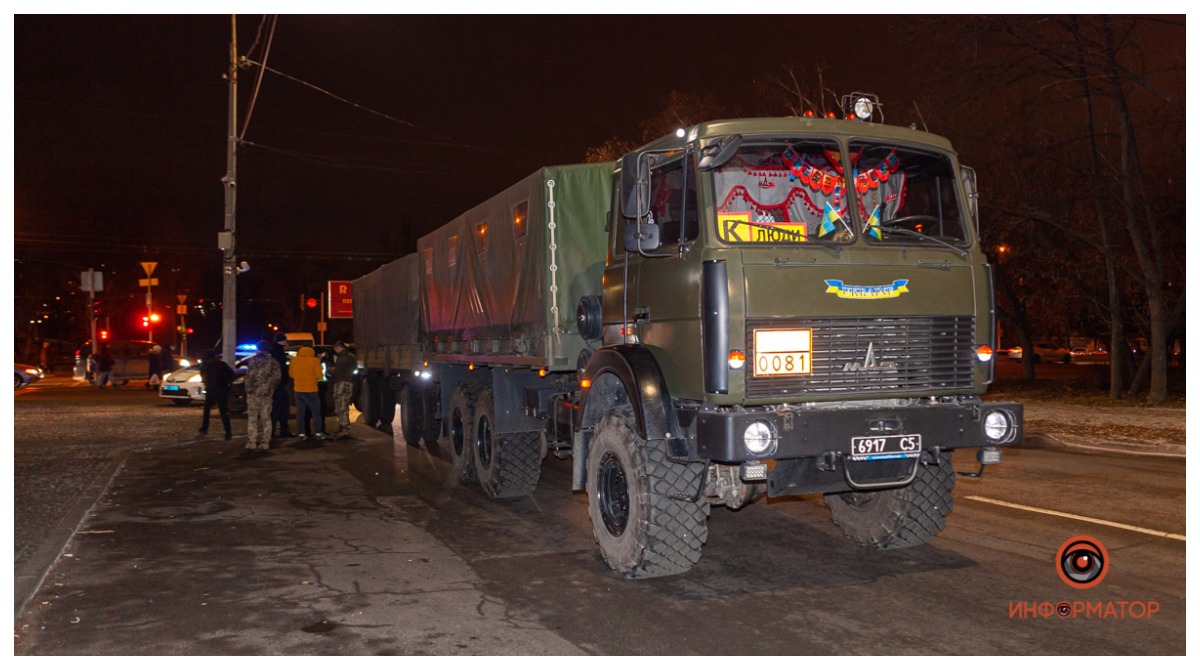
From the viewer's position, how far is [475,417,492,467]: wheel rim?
35.6ft

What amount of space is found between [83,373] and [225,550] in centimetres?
4308

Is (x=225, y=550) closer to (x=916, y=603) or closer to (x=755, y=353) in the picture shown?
(x=755, y=353)

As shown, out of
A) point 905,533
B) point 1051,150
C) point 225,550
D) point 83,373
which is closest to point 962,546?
point 905,533

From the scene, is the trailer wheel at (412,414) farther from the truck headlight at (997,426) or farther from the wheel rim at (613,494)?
the truck headlight at (997,426)

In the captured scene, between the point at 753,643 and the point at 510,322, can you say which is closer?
the point at 753,643

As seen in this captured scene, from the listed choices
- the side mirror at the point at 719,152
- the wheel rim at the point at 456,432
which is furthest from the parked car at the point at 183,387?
the side mirror at the point at 719,152

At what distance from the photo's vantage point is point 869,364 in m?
6.73

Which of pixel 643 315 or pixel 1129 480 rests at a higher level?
pixel 643 315

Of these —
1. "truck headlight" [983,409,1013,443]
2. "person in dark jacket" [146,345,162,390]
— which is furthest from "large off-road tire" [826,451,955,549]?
"person in dark jacket" [146,345,162,390]

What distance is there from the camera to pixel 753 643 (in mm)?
5523

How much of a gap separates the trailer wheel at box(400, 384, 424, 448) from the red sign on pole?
2245cm

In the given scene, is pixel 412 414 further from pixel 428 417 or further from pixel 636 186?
pixel 636 186

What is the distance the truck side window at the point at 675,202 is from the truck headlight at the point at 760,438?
4.33 ft

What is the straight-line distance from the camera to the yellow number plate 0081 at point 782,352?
6.50 metres
